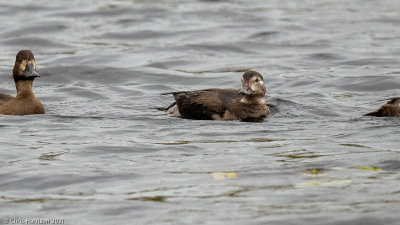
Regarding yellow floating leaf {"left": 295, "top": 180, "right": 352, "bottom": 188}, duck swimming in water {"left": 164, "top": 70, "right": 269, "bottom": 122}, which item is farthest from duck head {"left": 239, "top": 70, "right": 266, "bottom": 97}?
yellow floating leaf {"left": 295, "top": 180, "right": 352, "bottom": 188}

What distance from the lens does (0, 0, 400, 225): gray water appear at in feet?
27.1

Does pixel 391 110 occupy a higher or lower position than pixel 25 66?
lower

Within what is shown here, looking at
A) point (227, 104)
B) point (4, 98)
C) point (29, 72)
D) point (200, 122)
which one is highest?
point (29, 72)

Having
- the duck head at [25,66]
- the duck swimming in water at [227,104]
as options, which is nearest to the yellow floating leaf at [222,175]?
the duck swimming in water at [227,104]

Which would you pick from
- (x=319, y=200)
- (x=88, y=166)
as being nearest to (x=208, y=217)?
(x=319, y=200)

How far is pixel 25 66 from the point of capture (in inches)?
515

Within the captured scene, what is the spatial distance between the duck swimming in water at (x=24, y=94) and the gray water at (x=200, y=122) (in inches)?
11.4

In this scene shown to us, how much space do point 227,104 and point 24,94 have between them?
2.75m

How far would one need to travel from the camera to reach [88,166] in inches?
383

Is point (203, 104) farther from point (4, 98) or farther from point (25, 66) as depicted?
point (4, 98)

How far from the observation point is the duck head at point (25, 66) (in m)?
13.0

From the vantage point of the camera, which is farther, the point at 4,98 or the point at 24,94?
the point at 4,98

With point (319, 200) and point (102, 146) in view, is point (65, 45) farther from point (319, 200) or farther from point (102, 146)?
point (319, 200)

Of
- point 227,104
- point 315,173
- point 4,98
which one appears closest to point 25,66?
point 4,98
